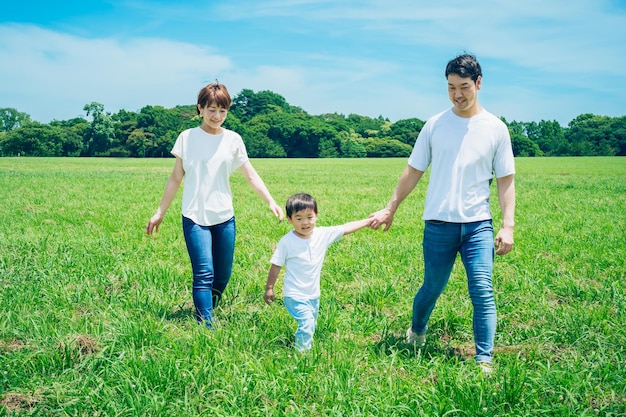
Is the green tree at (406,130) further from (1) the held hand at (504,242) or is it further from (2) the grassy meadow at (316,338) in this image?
(1) the held hand at (504,242)

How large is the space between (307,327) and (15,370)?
2.05 meters

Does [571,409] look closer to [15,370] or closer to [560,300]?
[560,300]

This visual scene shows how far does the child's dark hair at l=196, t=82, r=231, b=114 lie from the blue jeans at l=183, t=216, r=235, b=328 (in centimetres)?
102

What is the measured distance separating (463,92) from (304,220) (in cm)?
147

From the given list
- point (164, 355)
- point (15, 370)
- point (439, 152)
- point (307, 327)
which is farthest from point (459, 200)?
point (15, 370)

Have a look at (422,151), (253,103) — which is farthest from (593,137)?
(422,151)

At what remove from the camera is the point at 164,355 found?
357 cm

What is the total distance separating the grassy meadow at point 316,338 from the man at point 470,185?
21.6 inches

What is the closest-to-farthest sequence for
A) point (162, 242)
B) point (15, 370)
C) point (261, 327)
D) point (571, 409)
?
point (571, 409) → point (15, 370) → point (261, 327) → point (162, 242)

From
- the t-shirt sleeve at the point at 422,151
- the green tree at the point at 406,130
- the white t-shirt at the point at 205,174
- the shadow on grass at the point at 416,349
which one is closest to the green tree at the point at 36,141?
the green tree at the point at 406,130

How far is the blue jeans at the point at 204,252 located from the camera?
437 cm

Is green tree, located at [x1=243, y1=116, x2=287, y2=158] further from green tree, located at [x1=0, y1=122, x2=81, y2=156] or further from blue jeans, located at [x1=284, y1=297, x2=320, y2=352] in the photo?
blue jeans, located at [x1=284, y1=297, x2=320, y2=352]

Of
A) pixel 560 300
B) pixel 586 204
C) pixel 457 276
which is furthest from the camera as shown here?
pixel 586 204

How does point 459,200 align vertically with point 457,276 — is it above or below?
above
